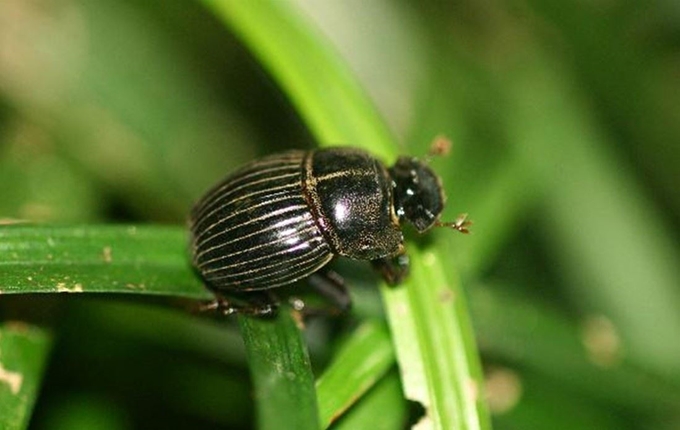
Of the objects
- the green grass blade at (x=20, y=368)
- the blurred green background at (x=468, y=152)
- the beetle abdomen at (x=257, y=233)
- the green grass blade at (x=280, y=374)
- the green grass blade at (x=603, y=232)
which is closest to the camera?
the green grass blade at (x=280, y=374)

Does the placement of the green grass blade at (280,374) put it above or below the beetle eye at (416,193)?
below

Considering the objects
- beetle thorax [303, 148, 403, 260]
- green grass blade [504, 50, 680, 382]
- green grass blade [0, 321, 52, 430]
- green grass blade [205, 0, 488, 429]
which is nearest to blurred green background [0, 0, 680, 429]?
green grass blade [504, 50, 680, 382]

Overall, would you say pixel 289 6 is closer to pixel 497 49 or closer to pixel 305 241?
pixel 305 241

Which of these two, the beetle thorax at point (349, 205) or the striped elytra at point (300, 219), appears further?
the beetle thorax at point (349, 205)

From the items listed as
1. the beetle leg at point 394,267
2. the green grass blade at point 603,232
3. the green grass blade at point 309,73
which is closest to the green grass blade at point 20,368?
the beetle leg at point 394,267

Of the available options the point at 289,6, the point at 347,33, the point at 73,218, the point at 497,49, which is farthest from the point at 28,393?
the point at 497,49

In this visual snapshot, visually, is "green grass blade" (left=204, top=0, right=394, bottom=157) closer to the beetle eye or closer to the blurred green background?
the beetle eye

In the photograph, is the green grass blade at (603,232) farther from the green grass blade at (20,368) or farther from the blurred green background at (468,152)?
the green grass blade at (20,368)
